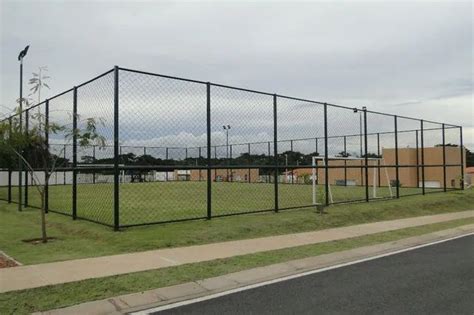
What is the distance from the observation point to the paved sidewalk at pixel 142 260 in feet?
24.2

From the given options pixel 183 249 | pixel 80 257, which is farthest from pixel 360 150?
pixel 80 257

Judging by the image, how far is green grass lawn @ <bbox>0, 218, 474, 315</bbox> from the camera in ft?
20.7

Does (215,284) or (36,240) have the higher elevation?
(36,240)

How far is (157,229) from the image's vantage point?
11.8 metres

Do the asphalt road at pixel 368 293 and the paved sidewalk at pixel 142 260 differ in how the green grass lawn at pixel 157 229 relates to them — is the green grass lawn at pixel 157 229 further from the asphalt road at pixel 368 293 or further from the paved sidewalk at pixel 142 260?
the asphalt road at pixel 368 293

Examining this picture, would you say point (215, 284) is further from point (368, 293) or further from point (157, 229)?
point (157, 229)

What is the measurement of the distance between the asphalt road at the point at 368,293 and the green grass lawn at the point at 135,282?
3.62 feet

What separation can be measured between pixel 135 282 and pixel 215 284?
1.18 m

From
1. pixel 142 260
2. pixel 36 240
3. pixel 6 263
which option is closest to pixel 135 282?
pixel 142 260

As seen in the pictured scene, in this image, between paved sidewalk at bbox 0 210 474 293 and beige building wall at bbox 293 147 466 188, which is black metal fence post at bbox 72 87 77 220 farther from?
beige building wall at bbox 293 147 466 188

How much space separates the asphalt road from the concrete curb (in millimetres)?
416

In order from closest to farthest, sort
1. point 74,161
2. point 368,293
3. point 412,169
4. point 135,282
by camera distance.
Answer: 1. point 368,293
2. point 135,282
3. point 74,161
4. point 412,169

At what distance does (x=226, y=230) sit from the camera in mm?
11914

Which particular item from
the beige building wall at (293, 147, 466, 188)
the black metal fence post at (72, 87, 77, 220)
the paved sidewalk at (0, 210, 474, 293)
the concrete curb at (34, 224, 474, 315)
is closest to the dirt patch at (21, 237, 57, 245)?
the paved sidewalk at (0, 210, 474, 293)
